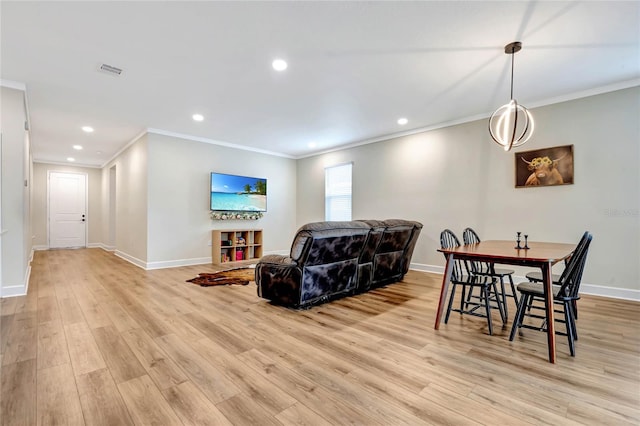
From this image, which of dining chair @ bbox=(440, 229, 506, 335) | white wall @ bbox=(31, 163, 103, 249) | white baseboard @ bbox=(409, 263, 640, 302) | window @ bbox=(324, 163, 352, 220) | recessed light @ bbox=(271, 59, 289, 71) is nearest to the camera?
dining chair @ bbox=(440, 229, 506, 335)

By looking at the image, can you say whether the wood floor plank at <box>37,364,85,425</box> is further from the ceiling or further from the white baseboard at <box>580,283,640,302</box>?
the white baseboard at <box>580,283,640,302</box>

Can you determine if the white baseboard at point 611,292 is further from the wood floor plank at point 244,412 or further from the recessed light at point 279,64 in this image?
the recessed light at point 279,64

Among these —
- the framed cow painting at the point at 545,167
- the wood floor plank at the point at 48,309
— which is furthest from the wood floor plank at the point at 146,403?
the framed cow painting at the point at 545,167

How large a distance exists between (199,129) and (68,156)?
5172 millimetres

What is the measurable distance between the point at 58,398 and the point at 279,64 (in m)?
3.21

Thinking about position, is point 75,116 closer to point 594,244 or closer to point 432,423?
point 432,423

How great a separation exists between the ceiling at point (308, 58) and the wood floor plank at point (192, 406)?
270 cm

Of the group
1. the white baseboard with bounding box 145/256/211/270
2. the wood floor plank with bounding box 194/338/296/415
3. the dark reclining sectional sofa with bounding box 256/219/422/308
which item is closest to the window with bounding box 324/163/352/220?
the dark reclining sectional sofa with bounding box 256/219/422/308

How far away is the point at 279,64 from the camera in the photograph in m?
3.18

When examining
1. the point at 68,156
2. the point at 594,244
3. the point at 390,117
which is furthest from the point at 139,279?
the point at 594,244

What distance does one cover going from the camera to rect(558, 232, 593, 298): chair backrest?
2.09 metres

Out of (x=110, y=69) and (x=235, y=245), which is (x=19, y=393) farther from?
(x=235, y=245)

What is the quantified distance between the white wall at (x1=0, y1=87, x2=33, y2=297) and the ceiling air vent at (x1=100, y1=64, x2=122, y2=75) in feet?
4.57

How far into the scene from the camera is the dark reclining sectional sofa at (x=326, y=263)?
3031 millimetres
